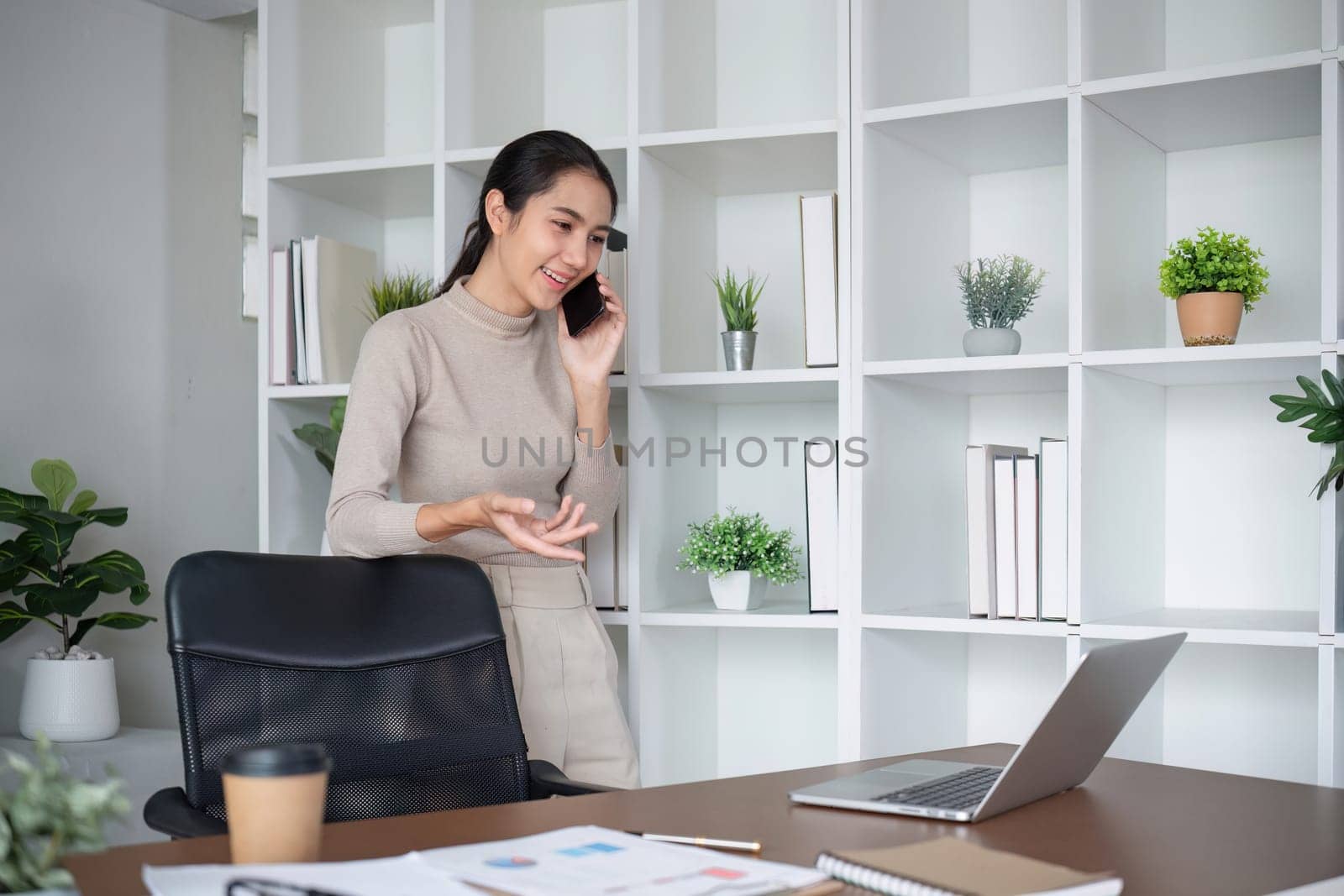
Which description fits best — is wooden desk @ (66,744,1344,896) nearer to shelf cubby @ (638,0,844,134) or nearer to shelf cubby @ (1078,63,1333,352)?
shelf cubby @ (1078,63,1333,352)

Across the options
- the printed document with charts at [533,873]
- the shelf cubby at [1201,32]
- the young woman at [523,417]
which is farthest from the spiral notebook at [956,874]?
the shelf cubby at [1201,32]

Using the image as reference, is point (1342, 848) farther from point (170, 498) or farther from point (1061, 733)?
point (170, 498)

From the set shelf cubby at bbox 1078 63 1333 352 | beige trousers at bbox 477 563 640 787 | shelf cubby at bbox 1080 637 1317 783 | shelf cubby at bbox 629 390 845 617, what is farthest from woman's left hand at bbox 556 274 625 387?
shelf cubby at bbox 1080 637 1317 783

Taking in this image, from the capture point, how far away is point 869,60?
235 centimetres

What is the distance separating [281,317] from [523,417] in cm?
82

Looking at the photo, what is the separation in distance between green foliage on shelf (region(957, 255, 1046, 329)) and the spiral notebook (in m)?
1.55

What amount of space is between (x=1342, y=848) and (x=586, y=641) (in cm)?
125

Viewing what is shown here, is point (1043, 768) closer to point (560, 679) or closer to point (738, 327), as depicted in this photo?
point (560, 679)

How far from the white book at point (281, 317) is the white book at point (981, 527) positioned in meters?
1.42

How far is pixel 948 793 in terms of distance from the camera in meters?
1.21

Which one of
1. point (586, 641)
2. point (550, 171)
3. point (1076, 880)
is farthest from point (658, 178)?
point (1076, 880)

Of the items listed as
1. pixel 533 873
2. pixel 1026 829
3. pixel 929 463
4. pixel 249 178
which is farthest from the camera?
pixel 249 178

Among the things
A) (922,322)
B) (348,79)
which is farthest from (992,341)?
(348,79)

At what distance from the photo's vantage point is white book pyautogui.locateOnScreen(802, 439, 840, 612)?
93.6 inches
